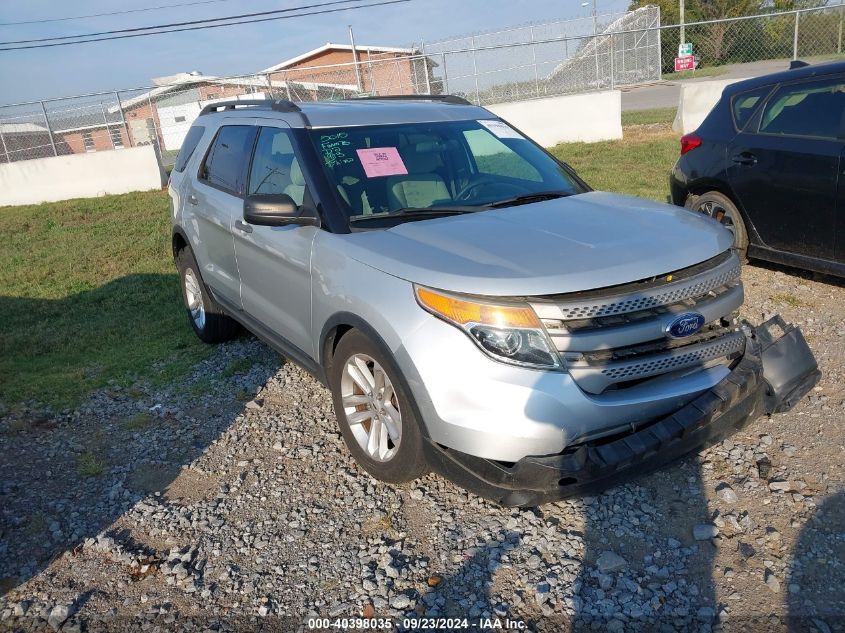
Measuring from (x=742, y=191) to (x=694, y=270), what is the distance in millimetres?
3192

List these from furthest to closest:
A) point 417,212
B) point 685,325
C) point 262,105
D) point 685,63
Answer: point 685,63, point 262,105, point 417,212, point 685,325

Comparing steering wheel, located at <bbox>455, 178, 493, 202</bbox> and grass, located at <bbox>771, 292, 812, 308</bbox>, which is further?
grass, located at <bbox>771, 292, 812, 308</bbox>

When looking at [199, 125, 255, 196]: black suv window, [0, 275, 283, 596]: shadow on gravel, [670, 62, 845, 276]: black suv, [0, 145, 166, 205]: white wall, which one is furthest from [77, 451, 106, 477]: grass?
[0, 145, 166, 205]: white wall

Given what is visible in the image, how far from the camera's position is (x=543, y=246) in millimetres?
3168

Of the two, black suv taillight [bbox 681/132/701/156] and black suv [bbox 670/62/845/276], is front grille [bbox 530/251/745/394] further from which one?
black suv taillight [bbox 681/132/701/156]

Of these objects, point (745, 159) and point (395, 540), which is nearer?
point (395, 540)

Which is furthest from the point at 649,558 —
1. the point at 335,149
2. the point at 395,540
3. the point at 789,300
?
the point at 789,300

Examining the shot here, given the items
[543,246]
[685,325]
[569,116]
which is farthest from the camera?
[569,116]

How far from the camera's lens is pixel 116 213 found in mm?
14031

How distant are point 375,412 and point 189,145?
3.51 meters

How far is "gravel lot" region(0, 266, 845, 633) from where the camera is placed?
273cm

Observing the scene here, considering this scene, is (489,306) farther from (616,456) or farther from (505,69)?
(505,69)

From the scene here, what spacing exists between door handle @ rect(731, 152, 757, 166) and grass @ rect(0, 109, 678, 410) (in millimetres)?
3324

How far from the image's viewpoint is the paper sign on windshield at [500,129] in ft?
15.3
